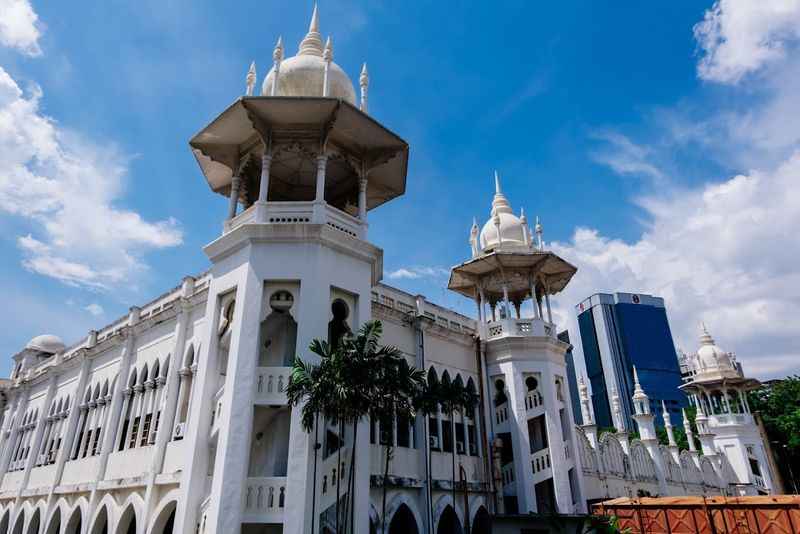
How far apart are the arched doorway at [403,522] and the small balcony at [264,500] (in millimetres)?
6865

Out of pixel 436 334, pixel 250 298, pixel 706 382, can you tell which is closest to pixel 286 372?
pixel 250 298

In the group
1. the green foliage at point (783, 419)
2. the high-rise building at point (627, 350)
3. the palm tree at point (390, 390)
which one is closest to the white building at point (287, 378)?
the palm tree at point (390, 390)

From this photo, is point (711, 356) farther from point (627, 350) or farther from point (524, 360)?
point (627, 350)

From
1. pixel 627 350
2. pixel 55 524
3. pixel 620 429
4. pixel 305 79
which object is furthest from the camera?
pixel 627 350

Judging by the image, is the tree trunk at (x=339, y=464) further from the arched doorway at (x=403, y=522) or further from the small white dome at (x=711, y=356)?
the small white dome at (x=711, y=356)

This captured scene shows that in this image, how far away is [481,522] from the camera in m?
22.8

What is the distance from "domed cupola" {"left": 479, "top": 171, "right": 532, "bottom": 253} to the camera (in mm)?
27109

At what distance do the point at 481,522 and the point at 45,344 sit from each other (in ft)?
107

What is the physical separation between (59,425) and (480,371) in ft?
73.7

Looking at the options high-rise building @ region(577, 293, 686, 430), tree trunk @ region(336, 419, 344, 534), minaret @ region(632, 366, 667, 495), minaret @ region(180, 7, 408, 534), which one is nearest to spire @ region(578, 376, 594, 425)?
minaret @ region(632, 366, 667, 495)

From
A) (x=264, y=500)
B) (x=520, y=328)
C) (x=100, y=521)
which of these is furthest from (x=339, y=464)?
(x=520, y=328)

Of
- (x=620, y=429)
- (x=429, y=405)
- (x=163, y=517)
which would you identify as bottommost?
(x=163, y=517)

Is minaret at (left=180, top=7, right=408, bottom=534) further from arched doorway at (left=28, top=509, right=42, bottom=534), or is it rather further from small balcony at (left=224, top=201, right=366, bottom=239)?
arched doorway at (left=28, top=509, right=42, bottom=534)

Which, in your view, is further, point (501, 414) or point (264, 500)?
point (501, 414)
